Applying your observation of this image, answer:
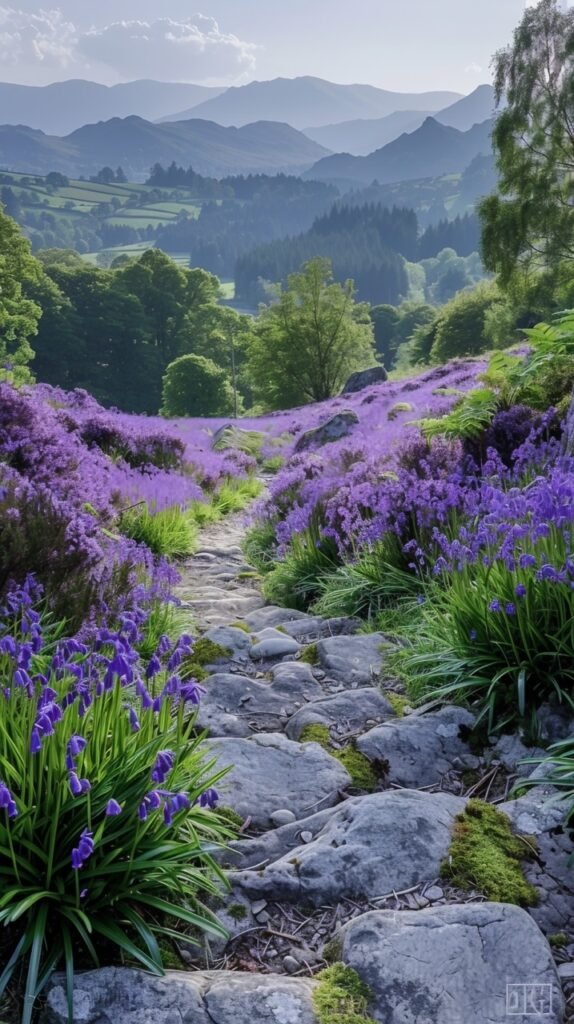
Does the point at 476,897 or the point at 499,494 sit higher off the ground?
the point at 499,494

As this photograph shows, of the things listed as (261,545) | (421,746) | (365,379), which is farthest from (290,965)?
(365,379)

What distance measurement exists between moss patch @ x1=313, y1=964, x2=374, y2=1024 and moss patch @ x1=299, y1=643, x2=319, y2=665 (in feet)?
8.43

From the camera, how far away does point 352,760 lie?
3186 millimetres

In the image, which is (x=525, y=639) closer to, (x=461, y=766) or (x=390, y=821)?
(x=461, y=766)

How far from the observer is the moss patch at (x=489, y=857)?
7.55 feet

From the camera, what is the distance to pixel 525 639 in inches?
131

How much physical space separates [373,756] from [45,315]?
64.2 metres

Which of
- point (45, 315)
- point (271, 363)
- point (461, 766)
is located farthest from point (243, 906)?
point (45, 315)

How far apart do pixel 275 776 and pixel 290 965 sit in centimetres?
100

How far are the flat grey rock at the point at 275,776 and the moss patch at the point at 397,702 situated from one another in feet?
1.96

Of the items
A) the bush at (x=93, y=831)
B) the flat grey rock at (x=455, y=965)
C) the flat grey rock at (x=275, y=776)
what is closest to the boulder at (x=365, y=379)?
the flat grey rock at (x=275, y=776)

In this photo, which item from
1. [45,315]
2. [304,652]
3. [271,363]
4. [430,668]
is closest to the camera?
[430,668]

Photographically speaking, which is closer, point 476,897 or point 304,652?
point 476,897

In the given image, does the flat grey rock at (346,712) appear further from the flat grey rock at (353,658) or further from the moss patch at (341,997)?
the moss patch at (341,997)
